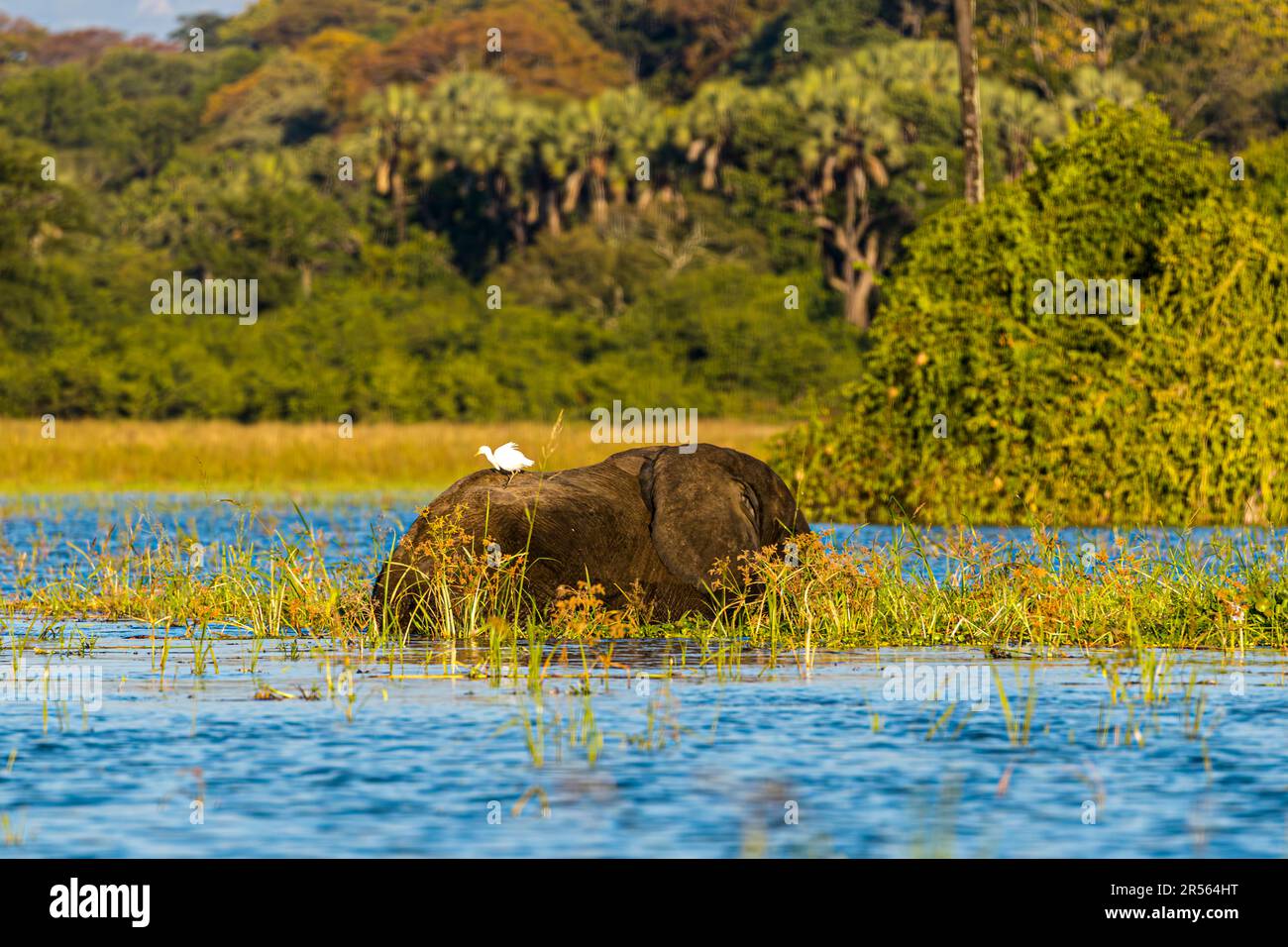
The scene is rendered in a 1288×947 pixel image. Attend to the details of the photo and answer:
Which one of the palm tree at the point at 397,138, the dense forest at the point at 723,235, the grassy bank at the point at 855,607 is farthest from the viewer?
the palm tree at the point at 397,138

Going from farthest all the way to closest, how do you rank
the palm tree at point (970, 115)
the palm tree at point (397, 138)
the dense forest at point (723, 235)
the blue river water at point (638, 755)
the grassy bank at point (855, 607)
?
the palm tree at point (397, 138)
the palm tree at point (970, 115)
the dense forest at point (723, 235)
the grassy bank at point (855, 607)
the blue river water at point (638, 755)

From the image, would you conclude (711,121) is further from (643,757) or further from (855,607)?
(643,757)

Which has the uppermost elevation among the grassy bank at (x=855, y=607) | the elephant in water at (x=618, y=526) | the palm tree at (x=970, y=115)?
the palm tree at (x=970, y=115)

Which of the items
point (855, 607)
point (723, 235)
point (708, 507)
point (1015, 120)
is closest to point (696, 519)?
point (708, 507)

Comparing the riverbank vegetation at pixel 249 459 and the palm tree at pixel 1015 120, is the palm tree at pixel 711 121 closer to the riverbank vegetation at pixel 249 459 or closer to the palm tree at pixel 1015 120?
the palm tree at pixel 1015 120

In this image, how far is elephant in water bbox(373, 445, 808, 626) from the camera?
15.0 m

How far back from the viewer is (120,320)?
6116cm

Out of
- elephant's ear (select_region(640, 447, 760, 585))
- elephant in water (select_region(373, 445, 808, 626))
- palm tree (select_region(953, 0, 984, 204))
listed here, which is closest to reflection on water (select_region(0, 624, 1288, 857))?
elephant in water (select_region(373, 445, 808, 626))

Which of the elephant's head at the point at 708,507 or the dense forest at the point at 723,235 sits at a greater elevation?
the dense forest at the point at 723,235

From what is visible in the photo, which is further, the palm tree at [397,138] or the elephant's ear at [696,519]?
the palm tree at [397,138]

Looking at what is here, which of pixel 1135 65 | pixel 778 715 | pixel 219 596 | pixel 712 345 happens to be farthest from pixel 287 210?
pixel 778 715

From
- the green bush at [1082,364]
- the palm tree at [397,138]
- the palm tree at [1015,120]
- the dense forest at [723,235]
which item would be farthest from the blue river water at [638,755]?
the palm tree at [397,138]

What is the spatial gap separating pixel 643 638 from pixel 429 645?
1.47 m

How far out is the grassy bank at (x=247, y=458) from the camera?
36.5 metres
